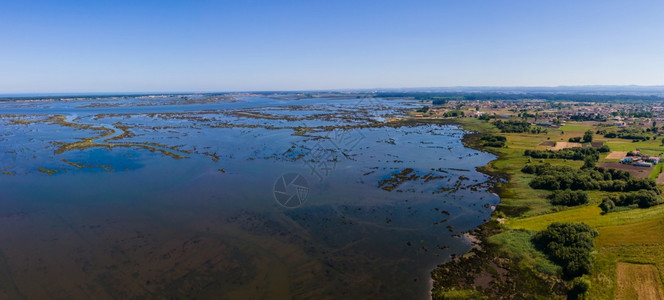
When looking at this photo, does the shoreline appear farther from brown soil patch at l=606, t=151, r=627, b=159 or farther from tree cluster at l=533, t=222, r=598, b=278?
brown soil patch at l=606, t=151, r=627, b=159

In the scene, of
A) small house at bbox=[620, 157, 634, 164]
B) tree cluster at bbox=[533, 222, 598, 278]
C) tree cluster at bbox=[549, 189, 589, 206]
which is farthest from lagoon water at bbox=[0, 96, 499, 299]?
small house at bbox=[620, 157, 634, 164]

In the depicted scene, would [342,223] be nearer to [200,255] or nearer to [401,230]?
[401,230]

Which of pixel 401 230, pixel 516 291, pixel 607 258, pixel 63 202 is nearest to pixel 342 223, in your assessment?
pixel 401 230

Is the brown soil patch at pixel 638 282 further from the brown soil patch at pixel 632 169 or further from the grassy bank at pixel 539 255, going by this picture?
the brown soil patch at pixel 632 169

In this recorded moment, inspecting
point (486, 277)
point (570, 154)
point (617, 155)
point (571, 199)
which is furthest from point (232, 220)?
point (617, 155)

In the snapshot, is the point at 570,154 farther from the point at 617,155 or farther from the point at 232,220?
the point at 232,220

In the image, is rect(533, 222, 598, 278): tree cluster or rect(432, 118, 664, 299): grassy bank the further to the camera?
rect(533, 222, 598, 278): tree cluster

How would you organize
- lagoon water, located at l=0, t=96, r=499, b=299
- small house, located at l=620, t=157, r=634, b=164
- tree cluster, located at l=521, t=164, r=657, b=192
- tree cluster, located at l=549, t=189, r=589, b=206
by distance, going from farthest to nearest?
small house, located at l=620, t=157, r=634, b=164 < tree cluster, located at l=521, t=164, r=657, b=192 < tree cluster, located at l=549, t=189, r=589, b=206 < lagoon water, located at l=0, t=96, r=499, b=299
